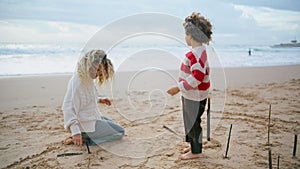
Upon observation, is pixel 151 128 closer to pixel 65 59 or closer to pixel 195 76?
pixel 195 76

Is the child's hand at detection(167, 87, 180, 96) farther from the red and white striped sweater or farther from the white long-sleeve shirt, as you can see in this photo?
the white long-sleeve shirt

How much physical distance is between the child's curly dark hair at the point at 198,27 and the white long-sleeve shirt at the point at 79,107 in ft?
3.97

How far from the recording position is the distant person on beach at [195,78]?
2646 mm

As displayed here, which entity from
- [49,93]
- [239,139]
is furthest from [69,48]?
[239,139]

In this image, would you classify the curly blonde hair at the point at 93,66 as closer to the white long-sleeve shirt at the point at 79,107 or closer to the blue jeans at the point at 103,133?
the white long-sleeve shirt at the point at 79,107

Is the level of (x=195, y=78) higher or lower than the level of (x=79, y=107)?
higher

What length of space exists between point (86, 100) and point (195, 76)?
3.97ft

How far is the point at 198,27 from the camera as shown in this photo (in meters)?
2.75

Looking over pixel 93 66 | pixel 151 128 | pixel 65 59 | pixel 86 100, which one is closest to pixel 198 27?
pixel 93 66

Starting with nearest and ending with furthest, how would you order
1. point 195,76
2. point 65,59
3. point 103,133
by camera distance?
1. point 195,76
2. point 103,133
3. point 65,59

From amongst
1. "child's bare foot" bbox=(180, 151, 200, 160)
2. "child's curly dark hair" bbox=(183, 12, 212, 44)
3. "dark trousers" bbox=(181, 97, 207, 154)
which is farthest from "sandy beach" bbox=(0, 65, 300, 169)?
"child's curly dark hair" bbox=(183, 12, 212, 44)

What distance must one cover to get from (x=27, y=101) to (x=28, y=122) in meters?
1.38

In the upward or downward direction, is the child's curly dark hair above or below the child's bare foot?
above

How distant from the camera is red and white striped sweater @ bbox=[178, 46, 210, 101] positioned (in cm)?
262
